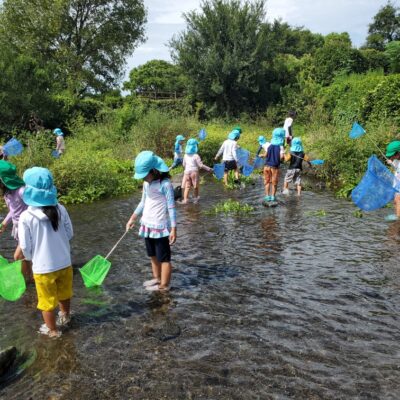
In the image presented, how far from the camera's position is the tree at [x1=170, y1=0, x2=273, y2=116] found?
31078 mm

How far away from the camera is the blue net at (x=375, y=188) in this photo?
7305 millimetres

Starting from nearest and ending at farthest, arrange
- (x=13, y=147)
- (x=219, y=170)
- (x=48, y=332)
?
1. (x=48, y=332)
2. (x=13, y=147)
3. (x=219, y=170)

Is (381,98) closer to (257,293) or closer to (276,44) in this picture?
(257,293)

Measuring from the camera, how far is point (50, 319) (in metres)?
4.53

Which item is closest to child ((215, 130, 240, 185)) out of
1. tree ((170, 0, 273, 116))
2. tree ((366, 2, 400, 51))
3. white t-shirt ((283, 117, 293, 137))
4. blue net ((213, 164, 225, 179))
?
blue net ((213, 164, 225, 179))

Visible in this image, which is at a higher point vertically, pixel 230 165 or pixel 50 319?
pixel 230 165

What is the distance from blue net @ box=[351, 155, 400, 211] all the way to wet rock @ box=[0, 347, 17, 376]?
5.99 m

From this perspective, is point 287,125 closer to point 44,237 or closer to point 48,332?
point 44,237

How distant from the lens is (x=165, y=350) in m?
4.34

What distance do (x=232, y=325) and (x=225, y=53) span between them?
29183 mm

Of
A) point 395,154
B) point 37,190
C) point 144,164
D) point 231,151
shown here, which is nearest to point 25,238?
point 37,190

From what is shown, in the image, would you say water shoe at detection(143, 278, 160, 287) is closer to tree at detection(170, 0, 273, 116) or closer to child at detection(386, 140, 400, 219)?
child at detection(386, 140, 400, 219)

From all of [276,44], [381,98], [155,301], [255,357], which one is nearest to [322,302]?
[255,357]

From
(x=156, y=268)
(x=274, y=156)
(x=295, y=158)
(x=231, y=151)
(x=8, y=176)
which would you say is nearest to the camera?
(x=8, y=176)
